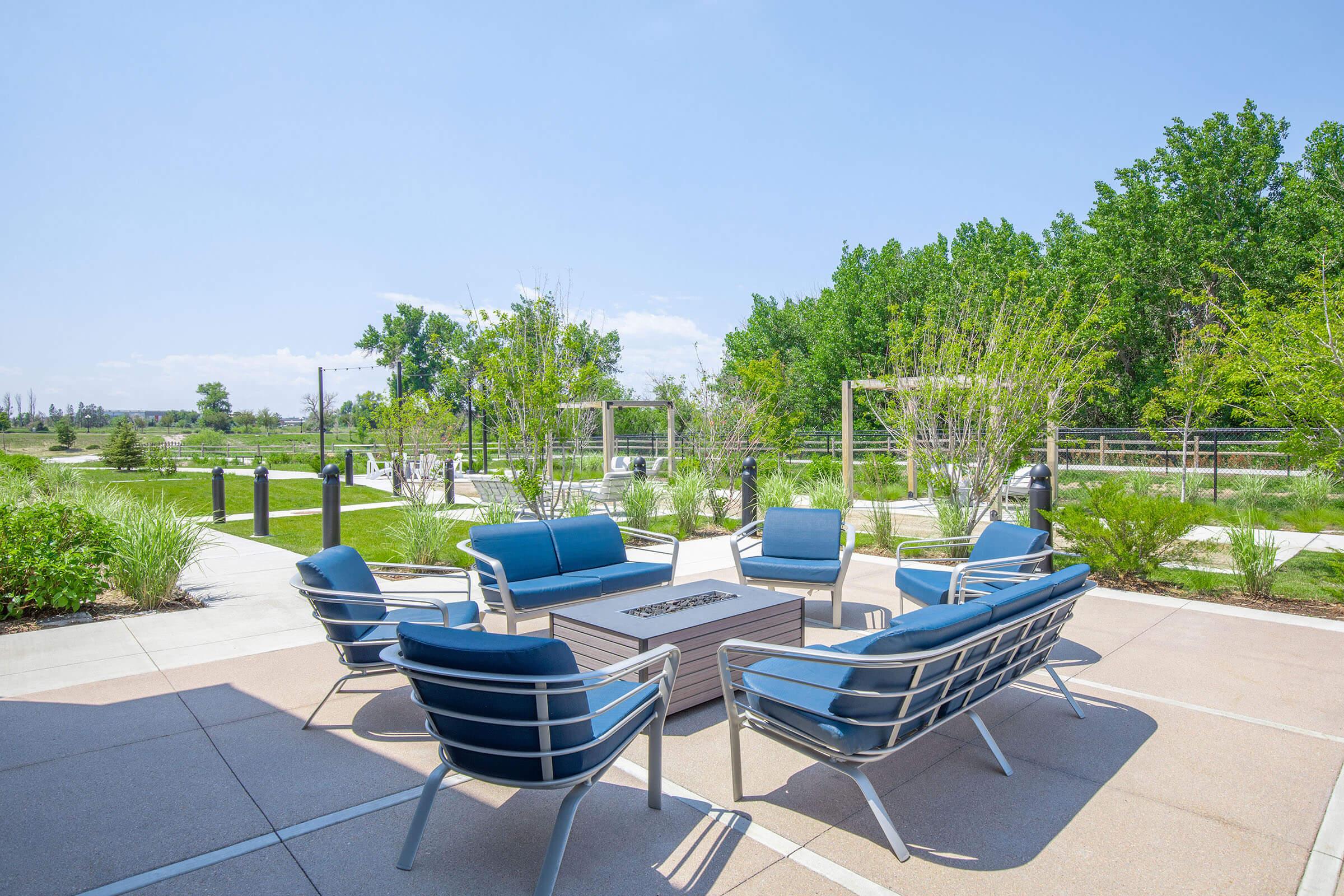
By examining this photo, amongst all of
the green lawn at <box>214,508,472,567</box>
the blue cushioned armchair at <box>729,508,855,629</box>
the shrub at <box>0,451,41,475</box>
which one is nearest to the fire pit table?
the blue cushioned armchair at <box>729,508,855,629</box>

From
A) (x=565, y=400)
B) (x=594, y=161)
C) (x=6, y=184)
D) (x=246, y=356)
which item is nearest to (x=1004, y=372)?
(x=565, y=400)

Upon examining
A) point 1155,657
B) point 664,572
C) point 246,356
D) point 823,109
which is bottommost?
point 1155,657

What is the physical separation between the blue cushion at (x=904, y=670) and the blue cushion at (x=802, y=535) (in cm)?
307

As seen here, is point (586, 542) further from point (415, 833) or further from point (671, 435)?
point (671, 435)

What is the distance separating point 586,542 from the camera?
5.45 metres

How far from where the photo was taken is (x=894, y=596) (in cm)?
630

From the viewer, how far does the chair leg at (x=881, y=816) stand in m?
2.39

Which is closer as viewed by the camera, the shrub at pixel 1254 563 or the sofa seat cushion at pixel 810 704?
the sofa seat cushion at pixel 810 704

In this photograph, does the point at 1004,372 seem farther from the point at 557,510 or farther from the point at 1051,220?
the point at 1051,220

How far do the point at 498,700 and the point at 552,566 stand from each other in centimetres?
307

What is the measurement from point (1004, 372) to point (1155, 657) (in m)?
4.10

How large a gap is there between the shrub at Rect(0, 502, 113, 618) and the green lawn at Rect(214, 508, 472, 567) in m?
2.43

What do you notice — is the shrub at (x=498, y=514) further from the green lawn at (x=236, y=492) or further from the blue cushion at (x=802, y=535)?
the green lawn at (x=236, y=492)

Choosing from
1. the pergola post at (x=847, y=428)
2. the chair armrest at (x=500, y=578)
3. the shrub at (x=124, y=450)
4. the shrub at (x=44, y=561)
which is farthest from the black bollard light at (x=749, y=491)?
the shrub at (x=124, y=450)
